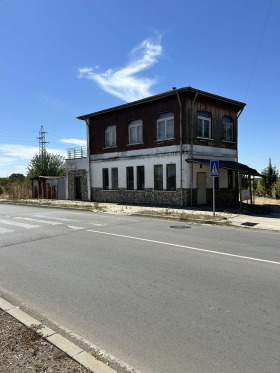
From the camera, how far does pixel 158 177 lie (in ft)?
76.9

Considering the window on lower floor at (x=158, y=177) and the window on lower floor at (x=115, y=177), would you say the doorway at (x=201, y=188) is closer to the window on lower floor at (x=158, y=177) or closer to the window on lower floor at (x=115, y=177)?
the window on lower floor at (x=158, y=177)

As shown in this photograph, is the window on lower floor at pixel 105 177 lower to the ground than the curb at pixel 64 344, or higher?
higher

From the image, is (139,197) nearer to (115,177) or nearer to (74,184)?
(115,177)

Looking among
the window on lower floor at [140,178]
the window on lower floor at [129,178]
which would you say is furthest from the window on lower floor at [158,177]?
the window on lower floor at [129,178]

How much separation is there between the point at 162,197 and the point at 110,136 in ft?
24.7

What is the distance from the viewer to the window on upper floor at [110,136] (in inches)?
1062

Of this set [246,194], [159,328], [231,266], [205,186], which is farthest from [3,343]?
[205,186]

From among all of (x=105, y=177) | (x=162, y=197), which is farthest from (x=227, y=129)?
(x=105, y=177)

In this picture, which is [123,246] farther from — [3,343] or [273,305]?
[3,343]

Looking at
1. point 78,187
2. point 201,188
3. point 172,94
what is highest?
point 172,94

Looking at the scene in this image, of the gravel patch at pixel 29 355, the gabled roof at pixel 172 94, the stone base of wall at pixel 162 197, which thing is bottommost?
the gravel patch at pixel 29 355

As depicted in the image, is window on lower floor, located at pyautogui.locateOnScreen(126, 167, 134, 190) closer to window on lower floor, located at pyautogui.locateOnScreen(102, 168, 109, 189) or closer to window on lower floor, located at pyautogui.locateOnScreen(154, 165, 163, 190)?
window on lower floor, located at pyautogui.locateOnScreen(154, 165, 163, 190)

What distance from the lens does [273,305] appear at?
4.90 metres

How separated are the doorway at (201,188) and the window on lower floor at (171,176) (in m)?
1.55
